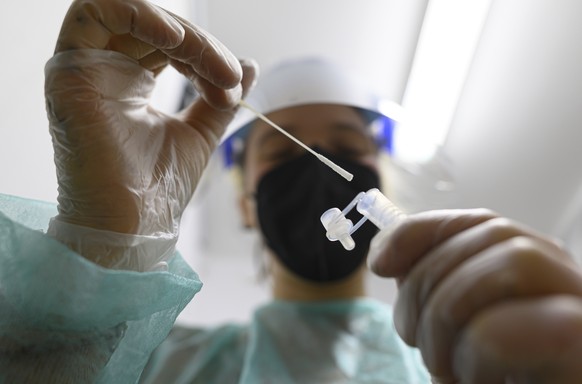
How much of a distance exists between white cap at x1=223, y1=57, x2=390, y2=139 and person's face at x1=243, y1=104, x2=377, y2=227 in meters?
0.10

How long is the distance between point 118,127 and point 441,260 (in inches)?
20.1

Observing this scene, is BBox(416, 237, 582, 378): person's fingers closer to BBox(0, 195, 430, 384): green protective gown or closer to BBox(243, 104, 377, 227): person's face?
BBox(0, 195, 430, 384): green protective gown

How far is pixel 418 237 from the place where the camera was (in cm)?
47

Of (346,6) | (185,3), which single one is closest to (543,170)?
(346,6)

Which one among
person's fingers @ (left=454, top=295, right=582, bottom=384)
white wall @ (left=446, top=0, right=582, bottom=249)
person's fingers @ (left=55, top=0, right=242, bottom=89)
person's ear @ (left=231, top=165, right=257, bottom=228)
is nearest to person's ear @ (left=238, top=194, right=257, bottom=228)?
person's ear @ (left=231, top=165, right=257, bottom=228)

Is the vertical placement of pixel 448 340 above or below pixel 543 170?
above

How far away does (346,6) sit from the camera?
4.48 ft

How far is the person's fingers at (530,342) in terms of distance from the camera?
35 centimetres

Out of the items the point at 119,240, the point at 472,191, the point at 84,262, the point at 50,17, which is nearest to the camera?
the point at 84,262

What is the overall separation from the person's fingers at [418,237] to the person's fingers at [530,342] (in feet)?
0.36

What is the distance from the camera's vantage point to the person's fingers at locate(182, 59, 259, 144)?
0.80 meters

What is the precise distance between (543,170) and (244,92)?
1.07 metres

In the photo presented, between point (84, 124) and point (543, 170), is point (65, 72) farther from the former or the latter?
point (543, 170)

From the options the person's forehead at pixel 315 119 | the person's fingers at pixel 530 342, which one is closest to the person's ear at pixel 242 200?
the person's forehead at pixel 315 119
